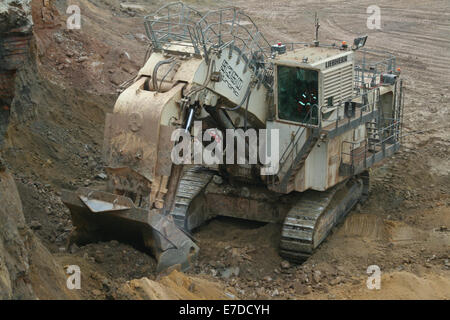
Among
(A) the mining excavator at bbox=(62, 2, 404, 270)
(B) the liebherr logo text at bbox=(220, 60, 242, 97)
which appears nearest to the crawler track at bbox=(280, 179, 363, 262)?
(A) the mining excavator at bbox=(62, 2, 404, 270)

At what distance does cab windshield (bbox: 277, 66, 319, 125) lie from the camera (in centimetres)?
1124

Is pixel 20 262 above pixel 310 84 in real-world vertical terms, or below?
below

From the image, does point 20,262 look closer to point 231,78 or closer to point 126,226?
point 126,226

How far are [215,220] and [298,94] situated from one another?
2882 millimetres

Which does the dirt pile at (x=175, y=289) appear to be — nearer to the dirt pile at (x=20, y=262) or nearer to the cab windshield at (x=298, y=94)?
the dirt pile at (x=20, y=262)

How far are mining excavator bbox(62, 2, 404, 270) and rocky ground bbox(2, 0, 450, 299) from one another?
38 centimetres

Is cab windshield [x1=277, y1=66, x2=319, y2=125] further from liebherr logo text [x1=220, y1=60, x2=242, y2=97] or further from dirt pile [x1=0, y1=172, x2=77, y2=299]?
dirt pile [x1=0, y1=172, x2=77, y2=299]

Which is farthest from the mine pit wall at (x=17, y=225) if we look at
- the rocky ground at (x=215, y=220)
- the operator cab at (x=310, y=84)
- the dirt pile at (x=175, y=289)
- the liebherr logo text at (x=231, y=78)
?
the operator cab at (x=310, y=84)

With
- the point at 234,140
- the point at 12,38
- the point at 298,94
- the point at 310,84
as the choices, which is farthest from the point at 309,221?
the point at 12,38

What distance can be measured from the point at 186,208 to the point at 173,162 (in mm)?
3103

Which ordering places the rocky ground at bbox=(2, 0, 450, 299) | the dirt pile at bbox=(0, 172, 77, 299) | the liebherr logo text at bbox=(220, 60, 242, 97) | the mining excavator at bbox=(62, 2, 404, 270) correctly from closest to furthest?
the dirt pile at bbox=(0, 172, 77, 299) → the mining excavator at bbox=(62, 2, 404, 270) → the rocky ground at bbox=(2, 0, 450, 299) → the liebherr logo text at bbox=(220, 60, 242, 97)

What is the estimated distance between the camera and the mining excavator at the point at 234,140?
9.37 meters

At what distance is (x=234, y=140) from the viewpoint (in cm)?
1154

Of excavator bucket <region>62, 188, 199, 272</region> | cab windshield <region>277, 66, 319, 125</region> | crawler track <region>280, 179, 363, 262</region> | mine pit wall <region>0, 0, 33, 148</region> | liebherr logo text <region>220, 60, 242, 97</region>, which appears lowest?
crawler track <region>280, 179, 363, 262</region>
